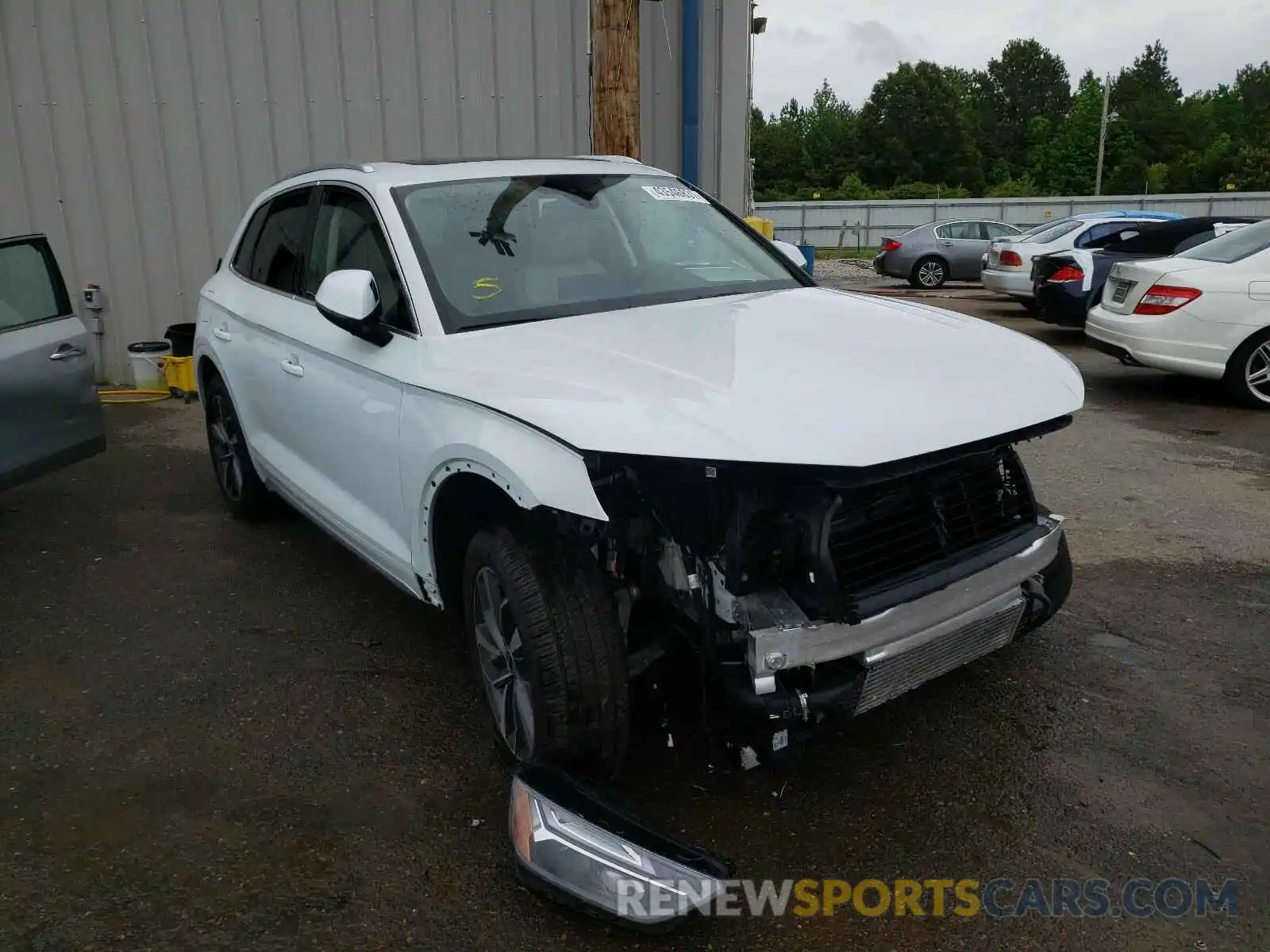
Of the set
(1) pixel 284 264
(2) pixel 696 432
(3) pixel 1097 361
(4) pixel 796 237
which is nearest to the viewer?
(2) pixel 696 432

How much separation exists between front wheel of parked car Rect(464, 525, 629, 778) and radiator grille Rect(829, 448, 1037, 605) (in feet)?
2.12

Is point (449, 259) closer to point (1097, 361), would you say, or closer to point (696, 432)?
point (696, 432)

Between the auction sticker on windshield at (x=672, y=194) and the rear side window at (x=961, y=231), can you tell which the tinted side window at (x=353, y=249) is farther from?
the rear side window at (x=961, y=231)

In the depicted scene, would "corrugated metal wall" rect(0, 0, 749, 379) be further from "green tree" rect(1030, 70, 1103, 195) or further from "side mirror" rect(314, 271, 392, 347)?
"green tree" rect(1030, 70, 1103, 195)

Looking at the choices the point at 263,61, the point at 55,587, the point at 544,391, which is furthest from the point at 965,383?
the point at 263,61

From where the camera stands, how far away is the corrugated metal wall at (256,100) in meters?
9.35

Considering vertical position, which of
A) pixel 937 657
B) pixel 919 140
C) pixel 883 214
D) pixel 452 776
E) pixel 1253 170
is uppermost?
pixel 919 140

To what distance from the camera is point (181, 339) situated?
959 centimetres

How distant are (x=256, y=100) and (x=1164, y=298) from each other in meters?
8.17

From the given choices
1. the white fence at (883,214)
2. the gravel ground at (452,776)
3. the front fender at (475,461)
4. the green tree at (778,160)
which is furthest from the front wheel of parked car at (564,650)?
the green tree at (778,160)

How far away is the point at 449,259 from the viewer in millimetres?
3488

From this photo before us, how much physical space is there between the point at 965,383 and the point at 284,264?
3099mm

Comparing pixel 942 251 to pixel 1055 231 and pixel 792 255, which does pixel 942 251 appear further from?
pixel 792 255

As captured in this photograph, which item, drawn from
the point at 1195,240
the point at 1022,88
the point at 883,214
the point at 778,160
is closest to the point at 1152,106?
the point at 1022,88
